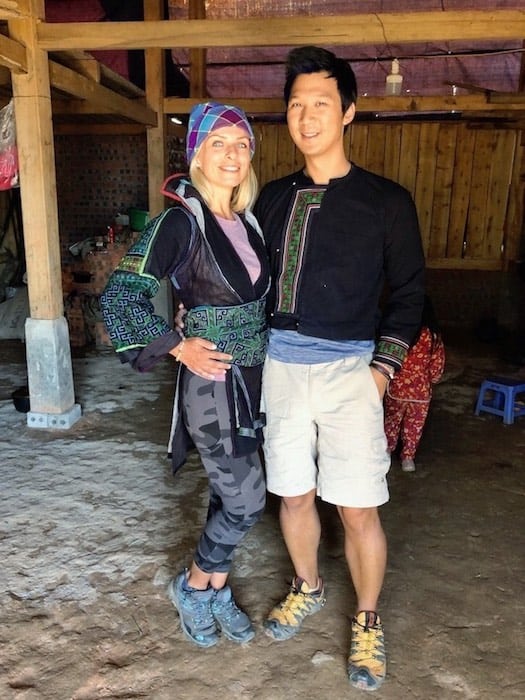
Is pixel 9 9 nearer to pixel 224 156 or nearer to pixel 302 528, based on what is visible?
pixel 224 156

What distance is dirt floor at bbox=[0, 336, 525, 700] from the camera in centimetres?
211

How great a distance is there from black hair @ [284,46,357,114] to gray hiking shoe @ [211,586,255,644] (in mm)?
1719

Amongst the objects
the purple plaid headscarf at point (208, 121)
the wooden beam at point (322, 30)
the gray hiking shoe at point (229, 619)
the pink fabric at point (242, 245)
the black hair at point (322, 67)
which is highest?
the wooden beam at point (322, 30)

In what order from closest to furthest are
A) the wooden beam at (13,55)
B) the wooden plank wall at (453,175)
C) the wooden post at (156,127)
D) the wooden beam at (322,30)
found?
the wooden beam at (322,30) < the wooden beam at (13,55) < the wooden post at (156,127) < the wooden plank wall at (453,175)

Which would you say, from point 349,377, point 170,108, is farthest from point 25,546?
point 170,108

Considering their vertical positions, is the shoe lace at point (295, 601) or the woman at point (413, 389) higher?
the woman at point (413, 389)

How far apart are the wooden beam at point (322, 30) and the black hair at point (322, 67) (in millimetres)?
1863

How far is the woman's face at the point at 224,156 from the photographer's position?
1.88 meters

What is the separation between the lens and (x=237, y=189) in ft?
6.56

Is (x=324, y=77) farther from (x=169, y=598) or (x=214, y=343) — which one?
(x=169, y=598)

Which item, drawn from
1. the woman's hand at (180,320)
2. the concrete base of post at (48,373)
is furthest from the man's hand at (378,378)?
the concrete base of post at (48,373)

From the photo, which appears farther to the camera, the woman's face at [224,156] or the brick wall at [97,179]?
the brick wall at [97,179]

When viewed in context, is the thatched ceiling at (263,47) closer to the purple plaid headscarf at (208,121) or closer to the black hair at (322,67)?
the black hair at (322,67)

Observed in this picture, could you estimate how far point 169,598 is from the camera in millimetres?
2525
